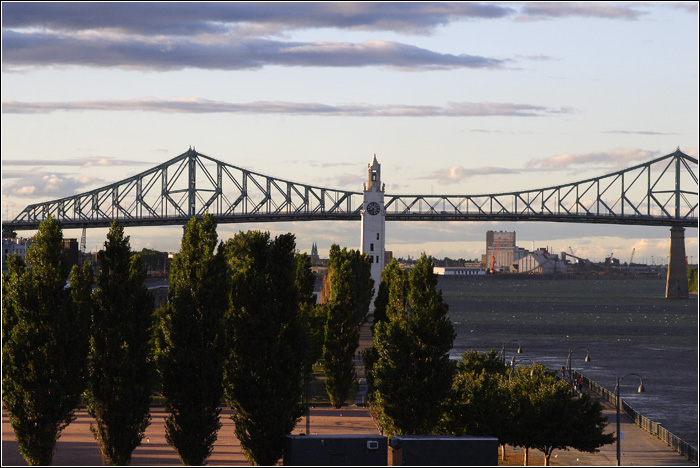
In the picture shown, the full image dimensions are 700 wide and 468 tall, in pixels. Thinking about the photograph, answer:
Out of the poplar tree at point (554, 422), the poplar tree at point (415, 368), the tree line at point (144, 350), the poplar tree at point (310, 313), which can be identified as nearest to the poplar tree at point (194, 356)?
the tree line at point (144, 350)

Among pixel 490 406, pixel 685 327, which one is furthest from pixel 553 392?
pixel 685 327

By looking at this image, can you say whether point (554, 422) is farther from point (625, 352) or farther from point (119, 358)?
point (625, 352)

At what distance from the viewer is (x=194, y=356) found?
49.4 metres

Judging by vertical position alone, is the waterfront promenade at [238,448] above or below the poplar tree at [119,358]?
below

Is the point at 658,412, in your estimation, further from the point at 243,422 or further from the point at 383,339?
the point at 243,422

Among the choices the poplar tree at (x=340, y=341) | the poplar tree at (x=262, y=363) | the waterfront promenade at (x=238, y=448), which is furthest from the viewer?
the poplar tree at (x=340, y=341)

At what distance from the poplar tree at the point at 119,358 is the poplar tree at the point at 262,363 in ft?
12.8

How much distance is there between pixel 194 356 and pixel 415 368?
11.8 metres

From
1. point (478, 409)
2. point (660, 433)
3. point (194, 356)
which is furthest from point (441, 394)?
point (660, 433)

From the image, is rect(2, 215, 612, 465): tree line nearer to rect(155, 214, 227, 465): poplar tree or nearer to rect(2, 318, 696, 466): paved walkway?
rect(155, 214, 227, 465): poplar tree

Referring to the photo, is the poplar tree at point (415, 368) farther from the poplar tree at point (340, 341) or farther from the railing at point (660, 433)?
the poplar tree at point (340, 341)

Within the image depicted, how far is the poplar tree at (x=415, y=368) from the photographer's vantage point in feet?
180

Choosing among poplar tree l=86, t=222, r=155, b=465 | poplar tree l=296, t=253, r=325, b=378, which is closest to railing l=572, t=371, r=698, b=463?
poplar tree l=296, t=253, r=325, b=378

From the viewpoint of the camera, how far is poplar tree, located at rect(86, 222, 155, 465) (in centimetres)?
4906
